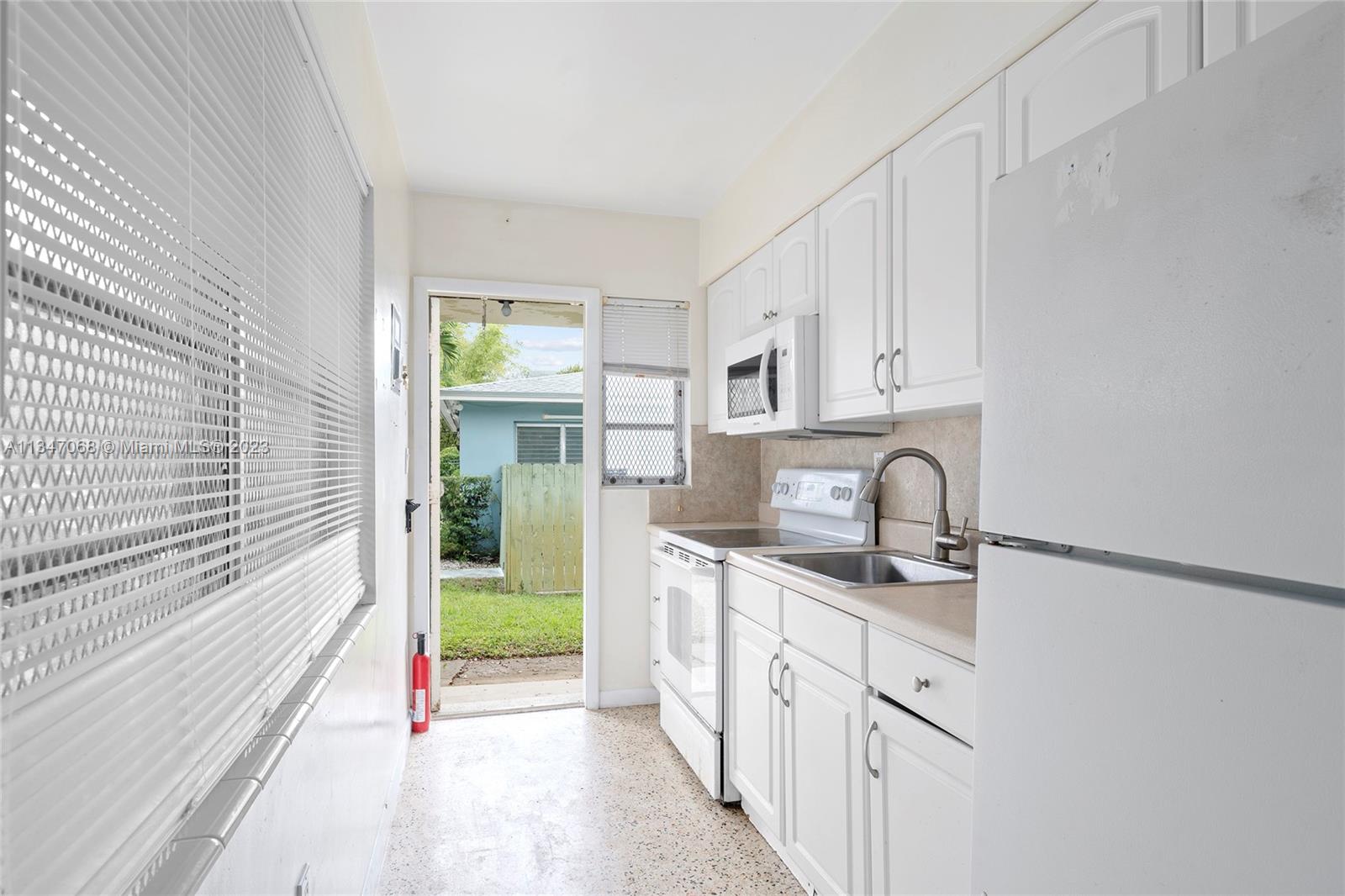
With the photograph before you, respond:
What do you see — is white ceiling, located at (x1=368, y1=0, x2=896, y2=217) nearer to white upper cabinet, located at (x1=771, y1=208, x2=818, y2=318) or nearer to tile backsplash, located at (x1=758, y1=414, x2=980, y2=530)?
white upper cabinet, located at (x1=771, y1=208, x2=818, y2=318)

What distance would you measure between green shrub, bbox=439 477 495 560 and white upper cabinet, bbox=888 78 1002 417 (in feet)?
22.8

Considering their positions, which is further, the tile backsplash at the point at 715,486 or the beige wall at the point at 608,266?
the tile backsplash at the point at 715,486

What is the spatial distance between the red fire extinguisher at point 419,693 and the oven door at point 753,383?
1756mm

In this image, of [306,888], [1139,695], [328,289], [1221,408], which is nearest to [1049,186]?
[1221,408]

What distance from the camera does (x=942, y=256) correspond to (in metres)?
1.86

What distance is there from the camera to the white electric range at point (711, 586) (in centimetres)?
256

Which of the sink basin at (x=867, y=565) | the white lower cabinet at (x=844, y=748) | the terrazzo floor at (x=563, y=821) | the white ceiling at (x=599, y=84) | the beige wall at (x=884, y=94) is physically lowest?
the terrazzo floor at (x=563, y=821)

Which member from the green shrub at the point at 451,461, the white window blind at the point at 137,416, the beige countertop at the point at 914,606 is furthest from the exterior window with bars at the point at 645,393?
the green shrub at the point at 451,461

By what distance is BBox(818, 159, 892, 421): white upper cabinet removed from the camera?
2.15m

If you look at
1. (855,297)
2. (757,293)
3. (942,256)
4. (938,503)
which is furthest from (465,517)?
(942,256)

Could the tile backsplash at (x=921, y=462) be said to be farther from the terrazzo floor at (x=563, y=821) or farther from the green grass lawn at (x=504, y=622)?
the green grass lawn at (x=504, y=622)

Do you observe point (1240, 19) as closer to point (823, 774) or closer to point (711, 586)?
point (823, 774)

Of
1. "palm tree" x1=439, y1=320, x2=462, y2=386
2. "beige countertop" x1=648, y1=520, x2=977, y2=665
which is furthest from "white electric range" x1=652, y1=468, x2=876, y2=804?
"palm tree" x1=439, y1=320, x2=462, y2=386

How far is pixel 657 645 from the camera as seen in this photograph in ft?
11.4
